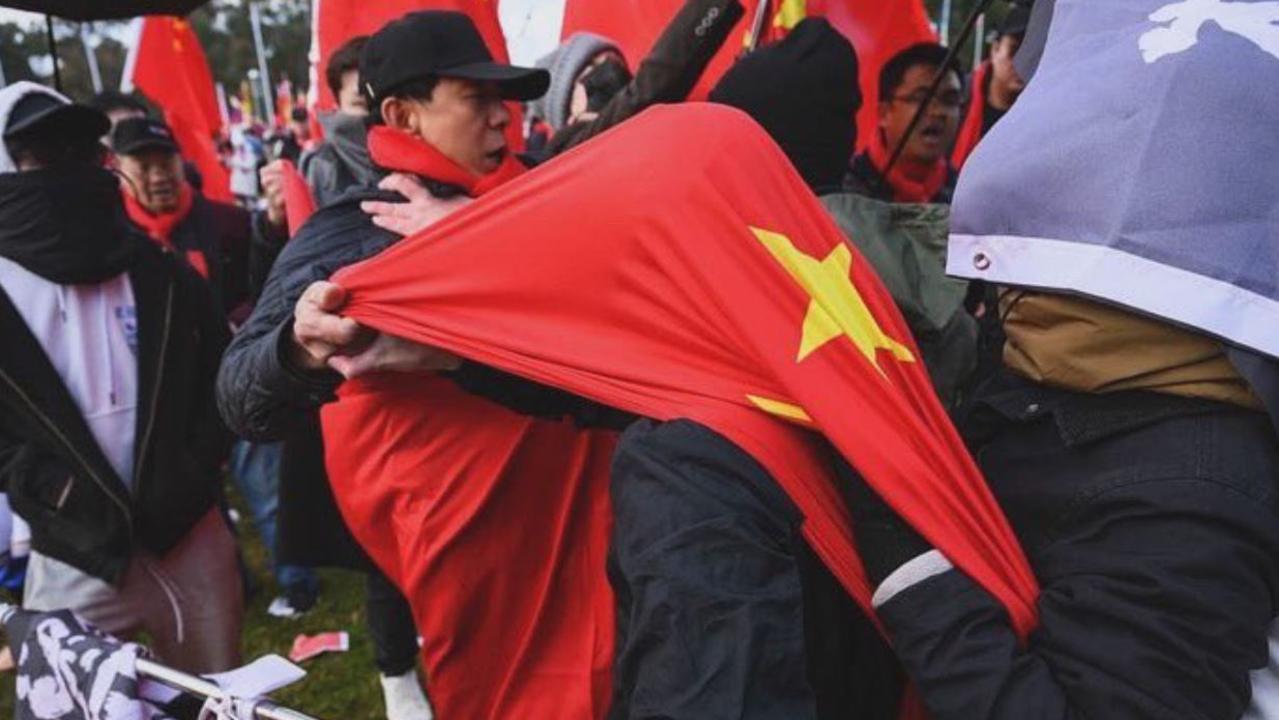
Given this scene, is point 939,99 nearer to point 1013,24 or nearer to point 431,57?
point 1013,24

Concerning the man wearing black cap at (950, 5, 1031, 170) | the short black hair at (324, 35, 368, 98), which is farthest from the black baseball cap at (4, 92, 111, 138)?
the man wearing black cap at (950, 5, 1031, 170)

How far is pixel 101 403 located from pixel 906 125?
7.91 ft

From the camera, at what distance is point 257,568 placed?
15.9ft

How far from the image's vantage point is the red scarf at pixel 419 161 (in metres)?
2.05

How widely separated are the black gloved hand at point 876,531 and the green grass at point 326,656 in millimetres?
2587

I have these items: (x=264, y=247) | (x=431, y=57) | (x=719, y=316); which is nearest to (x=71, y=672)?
(x=719, y=316)

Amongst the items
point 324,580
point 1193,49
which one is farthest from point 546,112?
point 1193,49

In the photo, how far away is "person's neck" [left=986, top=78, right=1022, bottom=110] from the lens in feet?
13.1

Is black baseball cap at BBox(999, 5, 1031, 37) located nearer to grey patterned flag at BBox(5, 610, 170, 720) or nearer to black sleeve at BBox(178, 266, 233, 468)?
black sleeve at BBox(178, 266, 233, 468)

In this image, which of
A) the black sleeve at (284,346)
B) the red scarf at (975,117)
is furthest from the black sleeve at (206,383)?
the red scarf at (975,117)

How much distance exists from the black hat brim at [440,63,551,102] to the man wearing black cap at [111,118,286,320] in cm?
231

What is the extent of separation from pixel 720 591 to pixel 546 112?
2.95 meters

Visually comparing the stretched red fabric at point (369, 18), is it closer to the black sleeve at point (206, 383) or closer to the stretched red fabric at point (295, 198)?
the stretched red fabric at point (295, 198)

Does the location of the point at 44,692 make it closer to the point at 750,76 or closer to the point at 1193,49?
the point at 750,76
